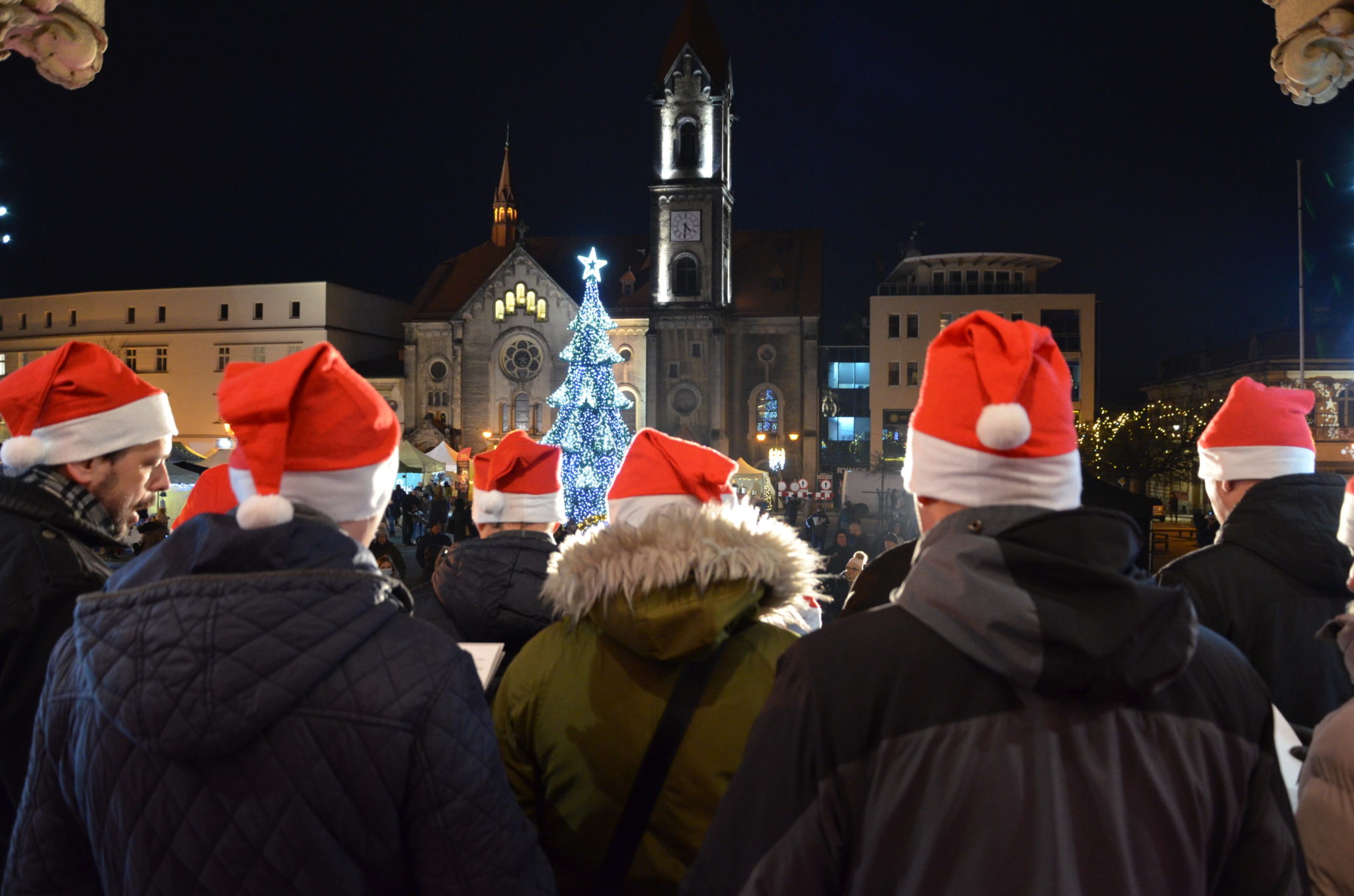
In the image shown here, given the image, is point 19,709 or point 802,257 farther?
point 802,257

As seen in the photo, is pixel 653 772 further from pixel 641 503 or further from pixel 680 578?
pixel 641 503

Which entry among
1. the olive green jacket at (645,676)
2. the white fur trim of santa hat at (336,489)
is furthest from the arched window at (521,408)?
the white fur trim of santa hat at (336,489)

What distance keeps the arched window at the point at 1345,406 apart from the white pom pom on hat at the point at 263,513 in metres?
49.5

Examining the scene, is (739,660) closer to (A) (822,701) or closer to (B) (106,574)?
(A) (822,701)

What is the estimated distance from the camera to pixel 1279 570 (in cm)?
342

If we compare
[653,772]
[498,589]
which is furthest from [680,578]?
[498,589]

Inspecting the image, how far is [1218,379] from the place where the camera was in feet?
173

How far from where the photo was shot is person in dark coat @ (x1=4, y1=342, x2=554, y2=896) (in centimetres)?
168

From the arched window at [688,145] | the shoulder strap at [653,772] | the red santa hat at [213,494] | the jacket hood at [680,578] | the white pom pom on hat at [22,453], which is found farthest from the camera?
the arched window at [688,145]

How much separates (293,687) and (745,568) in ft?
3.52

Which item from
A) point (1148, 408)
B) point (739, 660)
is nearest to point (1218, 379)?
point (1148, 408)

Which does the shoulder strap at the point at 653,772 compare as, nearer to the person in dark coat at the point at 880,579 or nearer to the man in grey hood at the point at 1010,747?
the person in dark coat at the point at 880,579

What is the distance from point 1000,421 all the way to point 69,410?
8.31 ft

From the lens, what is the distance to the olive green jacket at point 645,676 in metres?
2.32
